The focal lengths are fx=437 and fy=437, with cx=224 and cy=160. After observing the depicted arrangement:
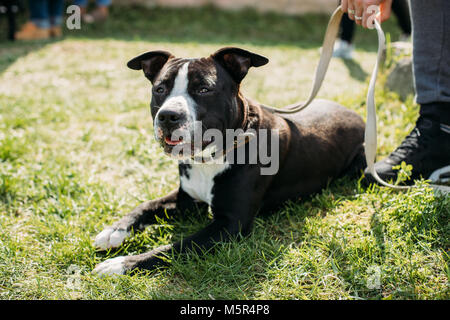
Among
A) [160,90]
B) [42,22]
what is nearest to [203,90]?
[160,90]

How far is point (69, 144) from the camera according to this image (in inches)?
163

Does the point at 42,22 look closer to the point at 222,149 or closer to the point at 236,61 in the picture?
the point at 236,61

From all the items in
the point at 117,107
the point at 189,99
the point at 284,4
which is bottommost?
the point at 117,107

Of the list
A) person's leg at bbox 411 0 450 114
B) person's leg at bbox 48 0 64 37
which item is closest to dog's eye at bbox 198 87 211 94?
person's leg at bbox 411 0 450 114

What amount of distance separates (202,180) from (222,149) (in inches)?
9.9

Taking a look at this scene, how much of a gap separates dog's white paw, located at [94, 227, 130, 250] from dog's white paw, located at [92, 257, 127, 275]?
7.6 inches

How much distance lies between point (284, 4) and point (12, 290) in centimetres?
1004

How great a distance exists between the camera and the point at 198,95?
2.45 metres

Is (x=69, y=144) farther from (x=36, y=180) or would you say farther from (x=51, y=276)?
(x=51, y=276)

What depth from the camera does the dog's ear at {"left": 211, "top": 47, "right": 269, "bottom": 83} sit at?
2596mm

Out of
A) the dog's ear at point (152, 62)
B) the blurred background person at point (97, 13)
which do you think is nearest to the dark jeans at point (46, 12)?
the blurred background person at point (97, 13)

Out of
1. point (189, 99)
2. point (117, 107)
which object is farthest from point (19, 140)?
A: point (189, 99)

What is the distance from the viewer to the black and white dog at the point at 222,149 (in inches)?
95.3
